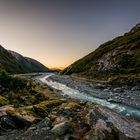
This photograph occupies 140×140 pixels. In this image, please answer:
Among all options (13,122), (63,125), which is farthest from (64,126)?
(13,122)

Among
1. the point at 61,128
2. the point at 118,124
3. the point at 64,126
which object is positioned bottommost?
the point at 118,124

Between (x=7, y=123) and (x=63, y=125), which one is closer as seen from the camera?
(x=63, y=125)

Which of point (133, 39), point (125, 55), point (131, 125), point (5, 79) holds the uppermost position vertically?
point (133, 39)

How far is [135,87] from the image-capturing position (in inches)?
2945

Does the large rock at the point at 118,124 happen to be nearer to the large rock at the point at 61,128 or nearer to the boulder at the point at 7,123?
the large rock at the point at 61,128

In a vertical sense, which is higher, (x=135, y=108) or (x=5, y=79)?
(x=5, y=79)

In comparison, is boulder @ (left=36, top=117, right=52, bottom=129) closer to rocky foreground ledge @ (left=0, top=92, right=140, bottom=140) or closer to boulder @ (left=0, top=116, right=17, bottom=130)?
rocky foreground ledge @ (left=0, top=92, right=140, bottom=140)

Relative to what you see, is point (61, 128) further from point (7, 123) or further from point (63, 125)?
point (7, 123)

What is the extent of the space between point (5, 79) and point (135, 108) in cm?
2469

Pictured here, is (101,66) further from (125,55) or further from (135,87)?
(135,87)

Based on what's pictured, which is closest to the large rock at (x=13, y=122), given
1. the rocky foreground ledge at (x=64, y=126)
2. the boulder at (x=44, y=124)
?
the rocky foreground ledge at (x=64, y=126)

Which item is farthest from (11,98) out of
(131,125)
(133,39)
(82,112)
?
(133,39)

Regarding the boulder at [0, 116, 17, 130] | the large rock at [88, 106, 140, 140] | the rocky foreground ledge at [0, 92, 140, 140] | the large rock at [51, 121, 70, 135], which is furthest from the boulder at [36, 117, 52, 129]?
the large rock at [88, 106, 140, 140]

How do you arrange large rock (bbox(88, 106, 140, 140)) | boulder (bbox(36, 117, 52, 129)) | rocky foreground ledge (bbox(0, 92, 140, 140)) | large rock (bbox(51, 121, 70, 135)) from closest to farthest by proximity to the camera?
1. rocky foreground ledge (bbox(0, 92, 140, 140))
2. large rock (bbox(51, 121, 70, 135))
3. large rock (bbox(88, 106, 140, 140))
4. boulder (bbox(36, 117, 52, 129))
